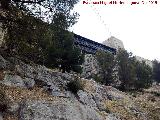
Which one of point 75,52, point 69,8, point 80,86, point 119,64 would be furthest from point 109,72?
point 69,8

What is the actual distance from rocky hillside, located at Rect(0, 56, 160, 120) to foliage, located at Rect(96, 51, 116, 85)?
11443 millimetres

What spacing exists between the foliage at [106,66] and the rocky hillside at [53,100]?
11.4 m

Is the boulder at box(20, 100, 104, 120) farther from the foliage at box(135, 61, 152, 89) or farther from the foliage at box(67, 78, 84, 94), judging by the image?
the foliage at box(135, 61, 152, 89)

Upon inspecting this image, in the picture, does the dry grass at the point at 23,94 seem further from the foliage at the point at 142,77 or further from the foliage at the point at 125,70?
the foliage at the point at 142,77

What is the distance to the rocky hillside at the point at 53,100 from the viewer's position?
17.3 m

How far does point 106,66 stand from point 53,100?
79.7 ft

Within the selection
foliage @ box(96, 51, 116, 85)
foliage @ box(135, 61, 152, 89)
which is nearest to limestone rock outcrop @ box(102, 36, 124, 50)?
foliage @ box(135, 61, 152, 89)

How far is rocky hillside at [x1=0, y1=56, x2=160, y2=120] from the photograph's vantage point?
56.7 ft

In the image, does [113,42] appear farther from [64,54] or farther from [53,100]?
[53,100]

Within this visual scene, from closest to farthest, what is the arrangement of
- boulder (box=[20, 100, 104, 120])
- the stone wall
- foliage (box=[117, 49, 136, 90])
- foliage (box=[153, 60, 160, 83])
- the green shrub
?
the green shrub, boulder (box=[20, 100, 104, 120]), foliage (box=[117, 49, 136, 90]), the stone wall, foliage (box=[153, 60, 160, 83])

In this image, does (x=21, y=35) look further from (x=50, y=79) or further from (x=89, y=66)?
(x=89, y=66)

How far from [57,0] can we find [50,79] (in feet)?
24.8

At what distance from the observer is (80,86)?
83.0 feet

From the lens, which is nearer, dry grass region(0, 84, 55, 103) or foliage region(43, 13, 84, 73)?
dry grass region(0, 84, 55, 103)
